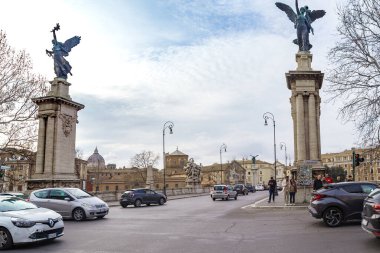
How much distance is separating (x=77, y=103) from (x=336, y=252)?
26.7 meters

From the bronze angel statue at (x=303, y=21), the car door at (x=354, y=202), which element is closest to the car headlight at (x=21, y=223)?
the car door at (x=354, y=202)

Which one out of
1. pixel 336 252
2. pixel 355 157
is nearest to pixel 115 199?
pixel 355 157

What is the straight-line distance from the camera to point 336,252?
30.8 ft

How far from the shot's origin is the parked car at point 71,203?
18.6m

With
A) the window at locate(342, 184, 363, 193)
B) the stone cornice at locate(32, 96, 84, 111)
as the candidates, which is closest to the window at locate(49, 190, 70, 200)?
the window at locate(342, 184, 363, 193)

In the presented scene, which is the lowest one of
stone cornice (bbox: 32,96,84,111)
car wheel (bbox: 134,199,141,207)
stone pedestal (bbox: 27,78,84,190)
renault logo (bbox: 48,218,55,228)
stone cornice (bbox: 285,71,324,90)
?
car wheel (bbox: 134,199,141,207)

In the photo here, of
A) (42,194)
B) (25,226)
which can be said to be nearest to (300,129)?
(42,194)

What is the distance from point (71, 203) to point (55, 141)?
1269cm

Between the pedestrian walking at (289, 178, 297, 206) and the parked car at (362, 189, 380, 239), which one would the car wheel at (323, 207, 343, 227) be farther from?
the pedestrian walking at (289, 178, 297, 206)

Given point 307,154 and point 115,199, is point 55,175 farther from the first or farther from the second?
point 307,154

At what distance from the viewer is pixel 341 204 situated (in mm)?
13992

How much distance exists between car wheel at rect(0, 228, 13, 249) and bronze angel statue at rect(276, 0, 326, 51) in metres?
23.6

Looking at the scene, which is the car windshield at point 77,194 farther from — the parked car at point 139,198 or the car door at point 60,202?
the parked car at point 139,198

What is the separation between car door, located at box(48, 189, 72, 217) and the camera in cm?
1877
